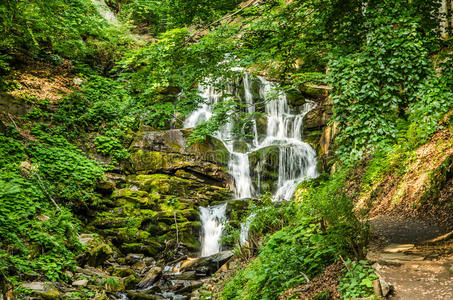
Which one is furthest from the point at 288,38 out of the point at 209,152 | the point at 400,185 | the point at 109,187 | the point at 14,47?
the point at 14,47

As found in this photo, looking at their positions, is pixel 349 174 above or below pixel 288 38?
below

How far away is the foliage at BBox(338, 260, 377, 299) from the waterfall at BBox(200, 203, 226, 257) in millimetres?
7861

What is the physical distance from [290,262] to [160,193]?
336 inches

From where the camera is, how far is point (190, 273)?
8.55m

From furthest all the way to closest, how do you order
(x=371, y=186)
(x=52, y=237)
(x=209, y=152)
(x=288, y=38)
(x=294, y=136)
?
(x=294, y=136)
(x=209, y=152)
(x=371, y=186)
(x=52, y=237)
(x=288, y=38)

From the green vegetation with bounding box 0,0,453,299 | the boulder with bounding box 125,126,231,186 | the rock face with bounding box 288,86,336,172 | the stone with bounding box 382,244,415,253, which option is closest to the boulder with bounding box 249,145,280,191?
the boulder with bounding box 125,126,231,186

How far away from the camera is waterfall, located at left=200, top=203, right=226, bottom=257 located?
36.2 feet

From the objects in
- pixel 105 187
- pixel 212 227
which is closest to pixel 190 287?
pixel 212 227

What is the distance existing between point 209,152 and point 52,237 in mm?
8720

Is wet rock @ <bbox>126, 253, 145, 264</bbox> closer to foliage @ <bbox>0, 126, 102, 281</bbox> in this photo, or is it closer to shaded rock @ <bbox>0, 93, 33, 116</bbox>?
foliage @ <bbox>0, 126, 102, 281</bbox>

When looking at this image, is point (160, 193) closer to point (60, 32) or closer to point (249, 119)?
point (249, 119)

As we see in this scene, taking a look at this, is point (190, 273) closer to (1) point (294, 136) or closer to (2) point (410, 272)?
(2) point (410, 272)

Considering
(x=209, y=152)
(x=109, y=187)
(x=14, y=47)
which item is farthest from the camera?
(x=209, y=152)

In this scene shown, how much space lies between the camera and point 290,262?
424 centimetres
